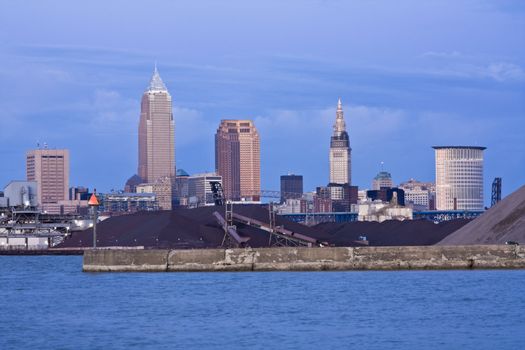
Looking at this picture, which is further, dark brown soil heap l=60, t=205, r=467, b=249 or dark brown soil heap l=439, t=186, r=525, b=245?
dark brown soil heap l=60, t=205, r=467, b=249

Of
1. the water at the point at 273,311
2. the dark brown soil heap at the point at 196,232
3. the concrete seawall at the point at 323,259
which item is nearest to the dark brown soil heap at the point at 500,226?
the concrete seawall at the point at 323,259

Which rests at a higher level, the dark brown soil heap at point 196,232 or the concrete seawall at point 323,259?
the dark brown soil heap at point 196,232

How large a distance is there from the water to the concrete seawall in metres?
1.89

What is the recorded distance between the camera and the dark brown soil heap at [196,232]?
14912 centimetres

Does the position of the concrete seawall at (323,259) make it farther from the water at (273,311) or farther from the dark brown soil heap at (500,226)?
the dark brown soil heap at (500,226)

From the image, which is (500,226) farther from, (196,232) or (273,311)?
(196,232)

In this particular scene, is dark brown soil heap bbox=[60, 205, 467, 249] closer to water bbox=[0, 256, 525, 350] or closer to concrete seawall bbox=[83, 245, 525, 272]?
concrete seawall bbox=[83, 245, 525, 272]

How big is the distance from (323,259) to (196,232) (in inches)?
2800

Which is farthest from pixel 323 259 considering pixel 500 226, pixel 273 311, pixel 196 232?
pixel 196 232

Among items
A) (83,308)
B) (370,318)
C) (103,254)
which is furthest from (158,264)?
(370,318)

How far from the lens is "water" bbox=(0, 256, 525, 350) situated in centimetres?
4538

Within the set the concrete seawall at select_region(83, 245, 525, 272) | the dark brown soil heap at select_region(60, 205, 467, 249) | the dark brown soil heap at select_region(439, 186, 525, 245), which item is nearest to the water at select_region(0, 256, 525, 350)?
the concrete seawall at select_region(83, 245, 525, 272)

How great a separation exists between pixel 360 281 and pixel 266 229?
260 ft

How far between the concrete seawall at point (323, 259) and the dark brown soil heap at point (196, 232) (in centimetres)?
5394
